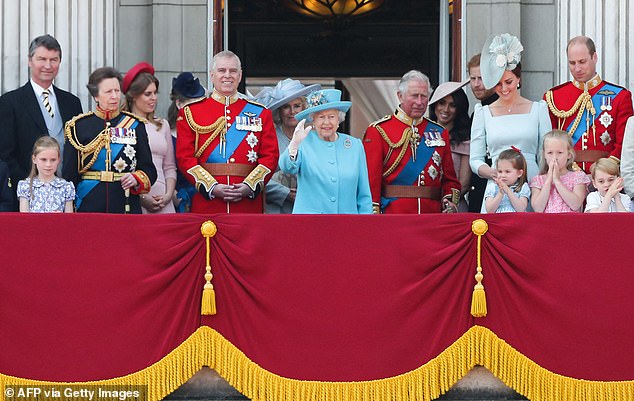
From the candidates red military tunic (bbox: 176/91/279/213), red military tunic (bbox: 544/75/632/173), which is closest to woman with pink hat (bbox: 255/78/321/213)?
red military tunic (bbox: 176/91/279/213)

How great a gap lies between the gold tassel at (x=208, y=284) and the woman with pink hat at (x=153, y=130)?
1297mm

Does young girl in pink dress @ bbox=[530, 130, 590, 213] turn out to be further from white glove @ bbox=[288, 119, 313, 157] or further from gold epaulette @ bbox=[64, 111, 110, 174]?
gold epaulette @ bbox=[64, 111, 110, 174]

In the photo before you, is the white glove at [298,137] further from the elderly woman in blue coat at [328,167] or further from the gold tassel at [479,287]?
the gold tassel at [479,287]

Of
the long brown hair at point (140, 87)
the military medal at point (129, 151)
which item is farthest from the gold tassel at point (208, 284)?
the long brown hair at point (140, 87)

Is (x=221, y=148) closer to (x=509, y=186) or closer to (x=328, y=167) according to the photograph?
(x=328, y=167)

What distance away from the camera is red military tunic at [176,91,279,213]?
31.1ft

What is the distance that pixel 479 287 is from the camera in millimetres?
8305

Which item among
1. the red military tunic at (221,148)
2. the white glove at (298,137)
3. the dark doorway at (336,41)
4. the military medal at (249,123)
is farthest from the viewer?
the dark doorway at (336,41)

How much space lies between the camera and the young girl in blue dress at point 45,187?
9.04m

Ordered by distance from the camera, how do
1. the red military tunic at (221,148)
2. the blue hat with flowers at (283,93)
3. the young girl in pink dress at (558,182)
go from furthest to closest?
1. the blue hat with flowers at (283,93)
2. the red military tunic at (221,148)
3. the young girl in pink dress at (558,182)

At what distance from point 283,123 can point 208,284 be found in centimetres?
237

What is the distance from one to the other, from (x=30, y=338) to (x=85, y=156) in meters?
1.42

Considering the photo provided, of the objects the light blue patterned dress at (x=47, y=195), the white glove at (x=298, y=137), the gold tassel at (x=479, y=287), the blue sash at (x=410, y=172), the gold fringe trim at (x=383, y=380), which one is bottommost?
the gold fringe trim at (x=383, y=380)

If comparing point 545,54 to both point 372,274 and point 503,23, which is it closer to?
point 503,23
